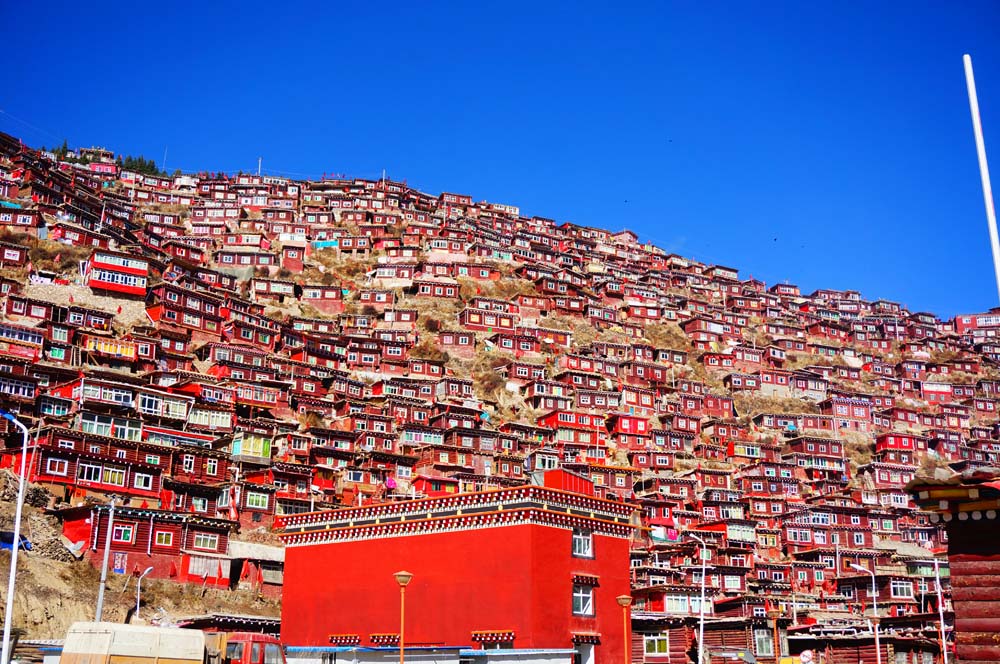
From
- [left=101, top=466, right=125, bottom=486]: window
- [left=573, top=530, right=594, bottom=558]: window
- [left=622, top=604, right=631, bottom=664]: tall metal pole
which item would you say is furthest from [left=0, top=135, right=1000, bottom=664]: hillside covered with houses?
[left=622, top=604, right=631, bottom=664]: tall metal pole

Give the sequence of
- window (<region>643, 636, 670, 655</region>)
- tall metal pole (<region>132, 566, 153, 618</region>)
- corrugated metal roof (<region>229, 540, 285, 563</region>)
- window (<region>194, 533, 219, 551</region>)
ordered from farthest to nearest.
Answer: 1. corrugated metal roof (<region>229, 540, 285, 563</region>)
2. window (<region>194, 533, 219, 551</region>)
3. window (<region>643, 636, 670, 655</region>)
4. tall metal pole (<region>132, 566, 153, 618</region>)

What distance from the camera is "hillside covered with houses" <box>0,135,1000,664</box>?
6272cm

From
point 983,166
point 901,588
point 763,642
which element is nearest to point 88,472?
point 763,642

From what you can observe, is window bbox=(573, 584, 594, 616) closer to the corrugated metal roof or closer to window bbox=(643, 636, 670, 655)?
window bbox=(643, 636, 670, 655)

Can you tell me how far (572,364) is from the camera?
116625 millimetres

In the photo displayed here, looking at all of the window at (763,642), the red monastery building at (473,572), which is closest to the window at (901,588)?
the window at (763,642)

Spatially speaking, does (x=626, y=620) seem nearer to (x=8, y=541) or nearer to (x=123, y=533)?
(x=123, y=533)

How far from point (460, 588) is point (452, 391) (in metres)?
62.8

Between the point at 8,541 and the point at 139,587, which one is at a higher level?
the point at 8,541

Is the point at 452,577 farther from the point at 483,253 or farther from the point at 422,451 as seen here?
the point at 483,253

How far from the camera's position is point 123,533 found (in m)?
54.3

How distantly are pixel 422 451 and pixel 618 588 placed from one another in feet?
150

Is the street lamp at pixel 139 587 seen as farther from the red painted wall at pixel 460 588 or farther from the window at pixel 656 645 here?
the window at pixel 656 645

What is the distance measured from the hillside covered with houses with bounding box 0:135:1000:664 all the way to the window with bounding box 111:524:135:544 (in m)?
0.11
